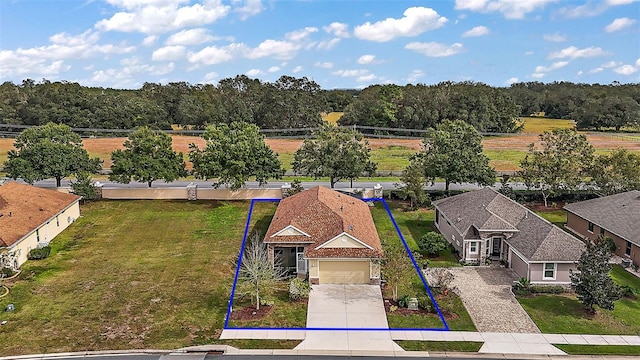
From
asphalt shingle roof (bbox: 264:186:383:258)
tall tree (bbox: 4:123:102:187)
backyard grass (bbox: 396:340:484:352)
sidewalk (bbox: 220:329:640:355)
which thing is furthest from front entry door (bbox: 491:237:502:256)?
tall tree (bbox: 4:123:102:187)

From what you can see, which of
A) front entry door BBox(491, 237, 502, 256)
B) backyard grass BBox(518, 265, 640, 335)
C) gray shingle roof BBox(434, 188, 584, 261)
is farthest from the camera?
front entry door BBox(491, 237, 502, 256)

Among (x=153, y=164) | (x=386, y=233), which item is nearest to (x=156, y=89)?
(x=153, y=164)

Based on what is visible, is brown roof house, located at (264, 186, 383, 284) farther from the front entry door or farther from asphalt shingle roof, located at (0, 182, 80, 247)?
asphalt shingle roof, located at (0, 182, 80, 247)

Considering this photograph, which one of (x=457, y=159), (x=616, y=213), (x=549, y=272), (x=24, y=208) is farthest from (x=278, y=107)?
(x=549, y=272)

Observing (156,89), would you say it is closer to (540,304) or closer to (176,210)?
(176,210)

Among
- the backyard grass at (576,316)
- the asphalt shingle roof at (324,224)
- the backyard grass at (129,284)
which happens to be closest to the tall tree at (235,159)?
the backyard grass at (129,284)

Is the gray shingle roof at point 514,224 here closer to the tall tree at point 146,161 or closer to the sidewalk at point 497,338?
the sidewalk at point 497,338
